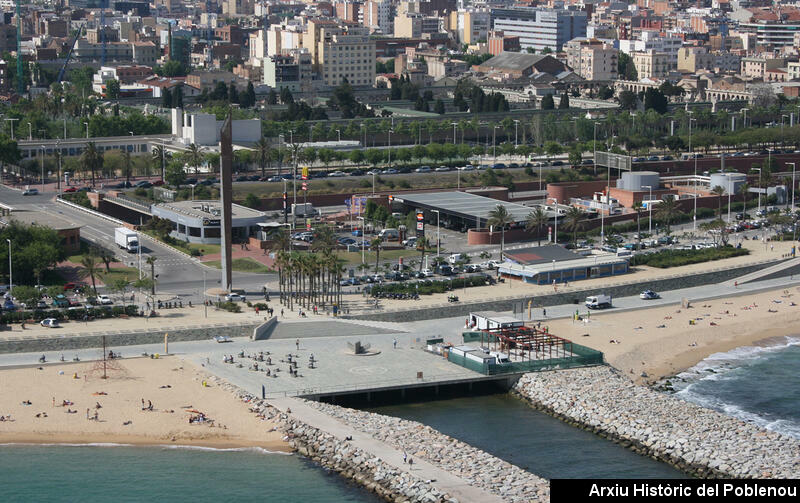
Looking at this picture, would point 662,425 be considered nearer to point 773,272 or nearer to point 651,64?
point 773,272

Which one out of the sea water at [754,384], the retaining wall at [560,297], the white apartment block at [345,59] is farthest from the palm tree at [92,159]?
the white apartment block at [345,59]

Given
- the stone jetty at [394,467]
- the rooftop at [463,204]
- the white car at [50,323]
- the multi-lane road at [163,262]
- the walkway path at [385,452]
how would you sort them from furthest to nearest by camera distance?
the rooftop at [463,204]
the multi-lane road at [163,262]
the white car at [50,323]
the stone jetty at [394,467]
the walkway path at [385,452]

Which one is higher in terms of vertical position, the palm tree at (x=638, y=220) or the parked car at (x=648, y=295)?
the palm tree at (x=638, y=220)

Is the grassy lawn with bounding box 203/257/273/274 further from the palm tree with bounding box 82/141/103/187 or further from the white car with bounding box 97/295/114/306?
the palm tree with bounding box 82/141/103/187

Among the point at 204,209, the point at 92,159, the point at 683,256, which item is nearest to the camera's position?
the point at 683,256

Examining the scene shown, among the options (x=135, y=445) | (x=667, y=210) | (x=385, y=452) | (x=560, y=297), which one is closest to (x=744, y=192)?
(x=667, y=210)

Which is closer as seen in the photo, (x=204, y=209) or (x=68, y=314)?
(x=68, y=314)

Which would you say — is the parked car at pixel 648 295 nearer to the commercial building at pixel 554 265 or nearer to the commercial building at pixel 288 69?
the commercial building at pixel 554 265
